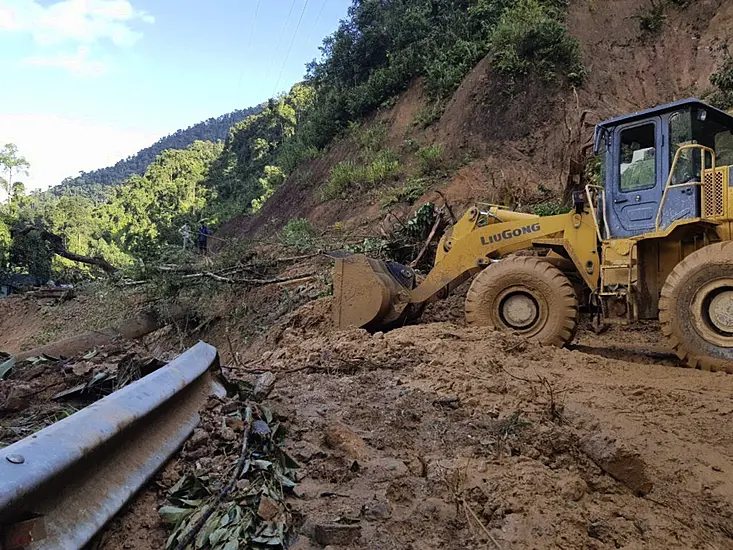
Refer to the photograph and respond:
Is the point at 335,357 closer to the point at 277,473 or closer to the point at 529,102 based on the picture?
the point at 277,473

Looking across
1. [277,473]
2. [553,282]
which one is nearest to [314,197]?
[553,282]

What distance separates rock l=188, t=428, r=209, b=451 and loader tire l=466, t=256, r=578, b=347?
4.59 metres

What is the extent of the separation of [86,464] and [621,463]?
2.56m

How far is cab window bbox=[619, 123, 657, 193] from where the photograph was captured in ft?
20.9

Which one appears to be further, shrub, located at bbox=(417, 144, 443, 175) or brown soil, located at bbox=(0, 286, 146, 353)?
shrub, located at bbox=(417, 144, 443, 175)

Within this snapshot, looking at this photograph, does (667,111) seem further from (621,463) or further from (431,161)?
(431,161)

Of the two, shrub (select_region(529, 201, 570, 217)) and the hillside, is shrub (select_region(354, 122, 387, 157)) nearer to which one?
the hillside

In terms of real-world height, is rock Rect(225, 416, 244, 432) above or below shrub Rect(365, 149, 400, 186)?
below

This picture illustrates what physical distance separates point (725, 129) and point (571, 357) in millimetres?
3255

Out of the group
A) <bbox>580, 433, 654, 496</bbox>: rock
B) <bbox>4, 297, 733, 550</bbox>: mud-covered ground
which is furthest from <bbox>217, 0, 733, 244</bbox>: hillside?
<bbox>580, 433, 654, 496</bbox>: rock

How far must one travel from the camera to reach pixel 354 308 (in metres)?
7.58

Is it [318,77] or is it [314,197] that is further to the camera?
[318,77]

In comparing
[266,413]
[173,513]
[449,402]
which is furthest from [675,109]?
[173,513]

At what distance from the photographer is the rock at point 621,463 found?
2887 millimetres
